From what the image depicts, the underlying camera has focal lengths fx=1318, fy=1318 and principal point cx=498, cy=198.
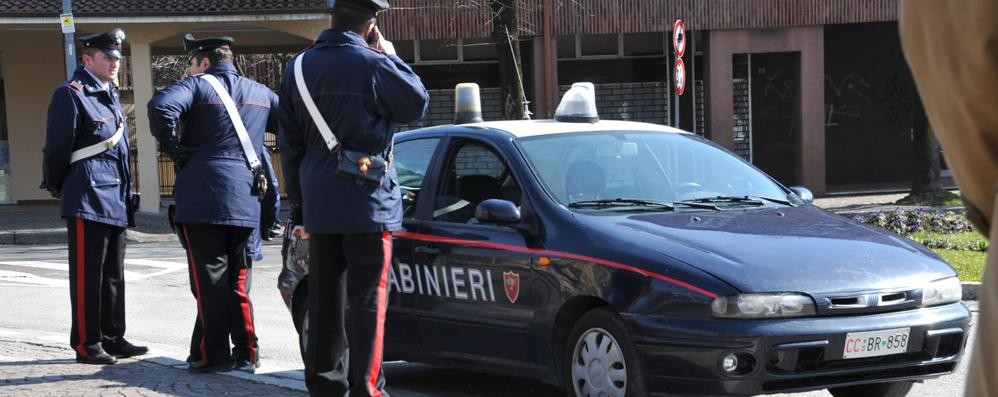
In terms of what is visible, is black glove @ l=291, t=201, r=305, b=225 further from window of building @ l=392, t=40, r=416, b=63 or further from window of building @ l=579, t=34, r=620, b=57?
window of building @ l=579, t=34, r=620, b=57

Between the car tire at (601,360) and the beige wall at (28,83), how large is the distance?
21.3m

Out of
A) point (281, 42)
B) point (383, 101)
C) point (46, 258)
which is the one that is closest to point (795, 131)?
point (281, 42)

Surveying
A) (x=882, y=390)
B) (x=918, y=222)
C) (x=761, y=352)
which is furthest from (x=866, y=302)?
(x=918, y=222)

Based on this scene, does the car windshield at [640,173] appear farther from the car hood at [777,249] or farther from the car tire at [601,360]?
the car tire at [601,360]

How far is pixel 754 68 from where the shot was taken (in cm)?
2500

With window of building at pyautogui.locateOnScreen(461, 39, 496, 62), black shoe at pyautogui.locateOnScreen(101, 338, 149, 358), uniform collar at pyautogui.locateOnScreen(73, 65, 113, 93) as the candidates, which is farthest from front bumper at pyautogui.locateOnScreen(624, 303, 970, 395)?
window of building at pyautogui.locateOnScreen(461, 39, 496, 62)

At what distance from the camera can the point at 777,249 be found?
5.79 metres

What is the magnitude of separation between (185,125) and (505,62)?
44.5 feet

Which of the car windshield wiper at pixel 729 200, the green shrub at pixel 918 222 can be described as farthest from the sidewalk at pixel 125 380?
the green shrub at pixel 918 222

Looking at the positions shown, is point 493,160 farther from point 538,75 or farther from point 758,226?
point 538,75

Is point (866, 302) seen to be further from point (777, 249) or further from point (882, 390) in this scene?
point (882, 390)

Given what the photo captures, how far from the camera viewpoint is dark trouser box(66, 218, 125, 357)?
24.2 ft

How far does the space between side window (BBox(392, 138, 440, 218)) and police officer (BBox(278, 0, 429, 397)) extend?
1724 mm

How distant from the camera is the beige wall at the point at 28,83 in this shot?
82.8 feet
